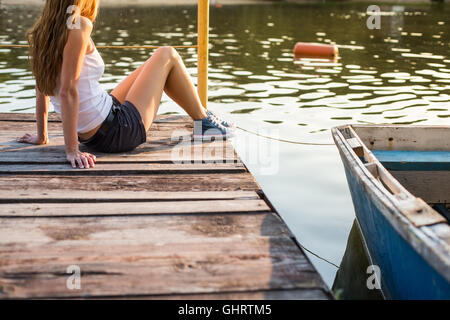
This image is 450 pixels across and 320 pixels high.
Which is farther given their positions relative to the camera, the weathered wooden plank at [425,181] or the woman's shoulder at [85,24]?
the weathered wooden plank at [425,181]

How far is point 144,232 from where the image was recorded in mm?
2512

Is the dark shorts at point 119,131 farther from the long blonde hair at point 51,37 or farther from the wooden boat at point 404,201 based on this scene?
the wooden boat at point 404,201

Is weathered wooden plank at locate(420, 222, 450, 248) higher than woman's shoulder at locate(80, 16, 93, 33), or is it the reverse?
woman's shoulder at locate(80, 16, 93, 33)

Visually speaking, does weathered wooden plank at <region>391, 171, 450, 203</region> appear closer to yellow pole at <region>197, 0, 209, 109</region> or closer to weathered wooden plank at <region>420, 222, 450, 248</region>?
weathered wooden plank at <region>420, 222, 450, 248</region>

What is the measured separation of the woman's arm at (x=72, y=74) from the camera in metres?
3.06

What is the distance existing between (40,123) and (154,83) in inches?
32.6

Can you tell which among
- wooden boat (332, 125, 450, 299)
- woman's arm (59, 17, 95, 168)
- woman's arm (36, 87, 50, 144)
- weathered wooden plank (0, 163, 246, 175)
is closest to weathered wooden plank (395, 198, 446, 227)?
wooden boat (332, 125, 450, 299)

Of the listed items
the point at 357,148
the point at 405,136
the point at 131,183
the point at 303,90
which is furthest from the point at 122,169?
the point at 303,90

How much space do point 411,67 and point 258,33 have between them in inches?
295

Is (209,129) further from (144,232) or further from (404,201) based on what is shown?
(404,201)

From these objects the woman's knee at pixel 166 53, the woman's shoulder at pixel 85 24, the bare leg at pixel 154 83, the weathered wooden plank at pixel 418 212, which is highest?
the woman's shoulder at pixel 85 24

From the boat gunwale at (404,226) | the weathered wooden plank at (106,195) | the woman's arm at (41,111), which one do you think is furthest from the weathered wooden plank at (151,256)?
the woman's arm at (41,111)

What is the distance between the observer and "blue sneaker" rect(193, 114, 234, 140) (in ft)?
13.9
